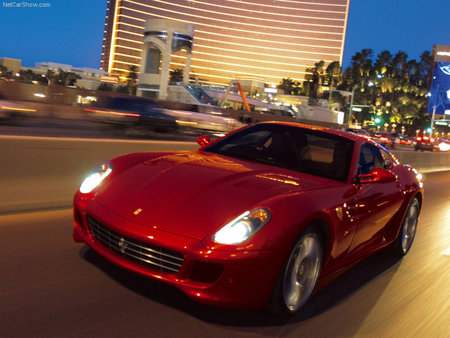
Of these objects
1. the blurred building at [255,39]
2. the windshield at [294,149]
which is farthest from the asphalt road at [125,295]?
the blurred building at [255,39]

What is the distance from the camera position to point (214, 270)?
319 centimetres

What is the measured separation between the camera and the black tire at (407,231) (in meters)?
5.73

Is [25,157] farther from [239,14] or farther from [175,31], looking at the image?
[239,14]

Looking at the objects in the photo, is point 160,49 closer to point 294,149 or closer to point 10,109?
point 10,109

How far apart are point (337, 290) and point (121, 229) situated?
206 centimetres

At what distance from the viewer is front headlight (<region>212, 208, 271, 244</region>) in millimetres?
3229

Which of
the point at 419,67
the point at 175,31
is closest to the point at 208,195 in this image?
the point at 175,31

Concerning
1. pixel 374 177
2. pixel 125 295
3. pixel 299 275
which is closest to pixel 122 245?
pixel 125 295

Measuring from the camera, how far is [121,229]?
335 cm

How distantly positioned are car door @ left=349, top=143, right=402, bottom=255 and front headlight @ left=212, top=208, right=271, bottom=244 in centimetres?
110

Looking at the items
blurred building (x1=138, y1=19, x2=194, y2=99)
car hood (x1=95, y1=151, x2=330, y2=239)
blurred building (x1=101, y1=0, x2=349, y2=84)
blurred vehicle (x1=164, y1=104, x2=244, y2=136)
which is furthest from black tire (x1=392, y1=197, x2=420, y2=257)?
blurred building (x1=101, y1=0, x2=349, y2=84)

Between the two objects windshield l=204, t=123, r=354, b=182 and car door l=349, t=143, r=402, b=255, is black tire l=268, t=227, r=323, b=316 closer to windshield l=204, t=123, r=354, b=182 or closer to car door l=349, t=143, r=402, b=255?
car door l=349, t=143, r=402, b=255

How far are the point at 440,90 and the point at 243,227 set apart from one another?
49344 mm

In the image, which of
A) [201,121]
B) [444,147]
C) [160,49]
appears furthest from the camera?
[160,49]
